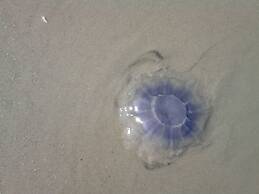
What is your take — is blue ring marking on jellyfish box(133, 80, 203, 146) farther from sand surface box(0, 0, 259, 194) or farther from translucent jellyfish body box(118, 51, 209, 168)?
sand surface box(0, 0, 259, 194)

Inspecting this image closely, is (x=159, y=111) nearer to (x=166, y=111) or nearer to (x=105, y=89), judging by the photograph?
(x=166, y=111)

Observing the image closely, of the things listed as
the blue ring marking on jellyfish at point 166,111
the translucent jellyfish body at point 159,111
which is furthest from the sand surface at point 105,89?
the blue ring marking on jellyfish at point 166,111

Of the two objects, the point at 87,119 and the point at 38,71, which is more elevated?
the point at 38,71

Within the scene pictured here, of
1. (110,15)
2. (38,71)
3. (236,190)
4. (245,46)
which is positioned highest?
(110,15)

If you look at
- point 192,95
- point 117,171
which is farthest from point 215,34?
point 117,171

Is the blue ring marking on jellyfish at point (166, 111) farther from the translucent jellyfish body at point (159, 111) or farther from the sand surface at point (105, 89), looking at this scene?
the sand surface at point (105, 89)

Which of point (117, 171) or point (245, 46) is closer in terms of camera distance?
point (117, 171)

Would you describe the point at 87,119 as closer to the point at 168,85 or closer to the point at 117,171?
the point at 117,171
